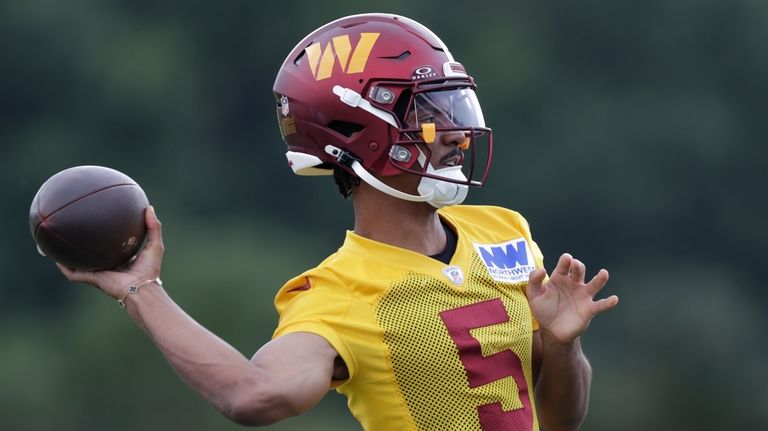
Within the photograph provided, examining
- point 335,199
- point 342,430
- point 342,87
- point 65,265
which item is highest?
point 342,87

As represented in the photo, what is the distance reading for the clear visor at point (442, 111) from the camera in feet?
13.4

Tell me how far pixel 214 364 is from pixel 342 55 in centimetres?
102

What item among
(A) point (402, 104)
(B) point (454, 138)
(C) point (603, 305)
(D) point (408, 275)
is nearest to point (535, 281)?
(C) point (603, 305)

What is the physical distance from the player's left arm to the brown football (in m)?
1.11

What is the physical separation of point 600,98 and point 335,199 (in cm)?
255

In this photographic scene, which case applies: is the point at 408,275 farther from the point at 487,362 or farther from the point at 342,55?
the point at 342,55

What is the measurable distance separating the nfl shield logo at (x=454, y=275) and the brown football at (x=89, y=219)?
0.85 meters

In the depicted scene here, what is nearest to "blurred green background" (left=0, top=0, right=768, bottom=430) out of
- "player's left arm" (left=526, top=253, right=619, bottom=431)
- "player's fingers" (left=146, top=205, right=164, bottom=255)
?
"player's left arm" (left=526, top=253, right=619, bottom=431)

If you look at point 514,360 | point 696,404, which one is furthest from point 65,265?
point 696,404

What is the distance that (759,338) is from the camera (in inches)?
427

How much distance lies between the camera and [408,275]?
406 cm

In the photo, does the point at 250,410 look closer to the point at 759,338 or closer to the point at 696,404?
the point at 696,404

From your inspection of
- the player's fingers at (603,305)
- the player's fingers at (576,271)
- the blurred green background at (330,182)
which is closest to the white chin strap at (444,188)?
the player's fingers at (576,271)

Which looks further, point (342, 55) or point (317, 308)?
point (342, 55)
